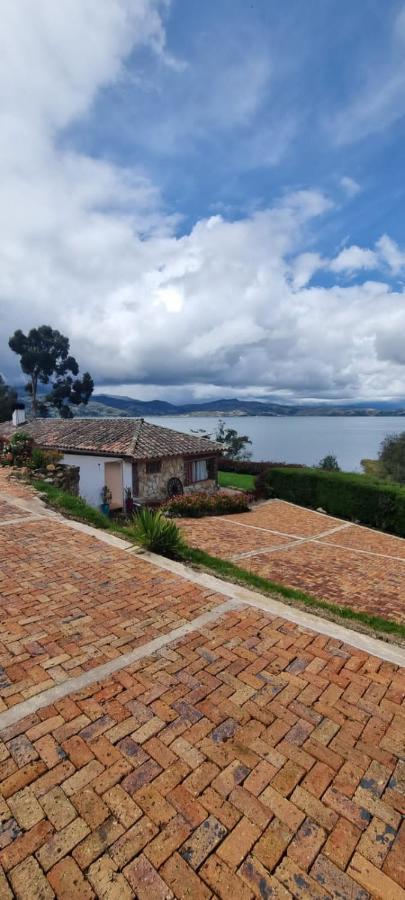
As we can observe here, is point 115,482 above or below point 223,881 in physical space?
below

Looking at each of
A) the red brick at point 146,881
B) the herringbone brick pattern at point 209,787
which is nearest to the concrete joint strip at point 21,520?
the herringbone brick pattern at point 209,787

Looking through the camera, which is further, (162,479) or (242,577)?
(162,479)

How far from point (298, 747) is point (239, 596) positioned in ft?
7.95

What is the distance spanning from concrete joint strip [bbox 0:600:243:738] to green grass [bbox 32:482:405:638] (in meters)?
1.52

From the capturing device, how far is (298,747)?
2.79m

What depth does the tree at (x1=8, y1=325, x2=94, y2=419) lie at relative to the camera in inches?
1563

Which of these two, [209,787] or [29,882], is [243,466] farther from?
[29,882]

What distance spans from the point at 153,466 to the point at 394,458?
2928 cm

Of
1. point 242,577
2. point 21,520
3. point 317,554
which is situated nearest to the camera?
point 242,577

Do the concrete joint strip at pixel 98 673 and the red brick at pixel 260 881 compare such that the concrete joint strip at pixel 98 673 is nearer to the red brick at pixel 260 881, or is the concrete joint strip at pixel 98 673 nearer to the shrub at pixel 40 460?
the red brick at pixel 260 881

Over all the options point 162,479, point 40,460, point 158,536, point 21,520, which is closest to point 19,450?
point 40,460

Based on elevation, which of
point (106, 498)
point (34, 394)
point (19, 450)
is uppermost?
point (34, 394)

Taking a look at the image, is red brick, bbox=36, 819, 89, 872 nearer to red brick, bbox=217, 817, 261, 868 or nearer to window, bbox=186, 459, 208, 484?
red brick, bbox=217, 817, 261, 868

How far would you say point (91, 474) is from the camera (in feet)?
55.2
